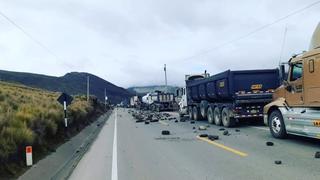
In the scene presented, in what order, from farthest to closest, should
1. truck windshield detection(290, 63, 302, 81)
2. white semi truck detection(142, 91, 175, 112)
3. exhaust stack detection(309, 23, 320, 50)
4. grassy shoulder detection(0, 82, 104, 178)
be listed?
white semi truck detection(142, 91, 175, 112)
truck windshield detection(290, 63, 302, 81)
exhaust stack detection(309, 23, 320, 50)
grassy shoulder detection(0, 82, 104, 178)

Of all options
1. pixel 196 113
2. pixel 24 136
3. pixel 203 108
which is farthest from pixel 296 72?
pixel 196 113

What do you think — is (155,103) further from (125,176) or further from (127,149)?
(125,176)

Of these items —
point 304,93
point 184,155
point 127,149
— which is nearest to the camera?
point 184,155

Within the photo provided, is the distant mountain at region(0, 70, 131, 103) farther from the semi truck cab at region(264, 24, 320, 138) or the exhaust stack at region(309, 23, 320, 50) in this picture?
the exhaust stack at region(309, 23, 320, 50)

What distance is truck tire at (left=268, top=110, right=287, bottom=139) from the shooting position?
1769cm

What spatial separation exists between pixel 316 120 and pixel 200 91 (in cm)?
1723

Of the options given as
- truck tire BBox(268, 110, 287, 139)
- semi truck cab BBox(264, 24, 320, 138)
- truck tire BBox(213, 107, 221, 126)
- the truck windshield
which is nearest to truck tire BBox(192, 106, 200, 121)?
truck tire BBox(213, 107, 221, 126)

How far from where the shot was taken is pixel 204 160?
1341 centimetres

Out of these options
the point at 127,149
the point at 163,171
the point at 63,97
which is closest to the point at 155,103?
the point at 63,97

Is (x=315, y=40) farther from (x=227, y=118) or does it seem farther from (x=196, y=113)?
(x=196, y=113)

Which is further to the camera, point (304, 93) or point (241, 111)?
point (241, 111)

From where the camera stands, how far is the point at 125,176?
37.6 feet

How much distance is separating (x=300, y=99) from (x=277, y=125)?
6.07 feet

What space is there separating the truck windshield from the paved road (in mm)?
2136
